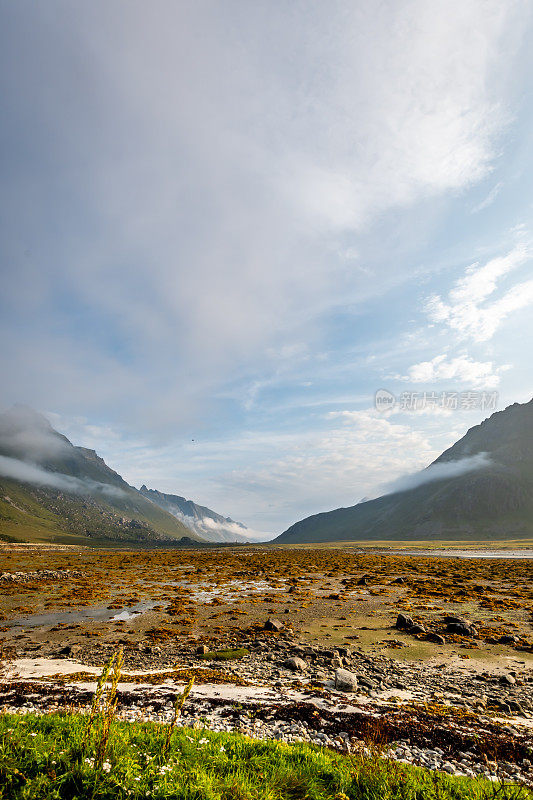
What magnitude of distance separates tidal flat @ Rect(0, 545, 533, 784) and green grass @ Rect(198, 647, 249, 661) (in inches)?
4.8

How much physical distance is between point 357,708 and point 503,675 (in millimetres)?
9186

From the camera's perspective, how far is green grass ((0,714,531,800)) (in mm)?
6453

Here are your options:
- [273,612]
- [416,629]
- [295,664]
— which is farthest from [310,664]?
[273,612]

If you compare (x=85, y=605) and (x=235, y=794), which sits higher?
(x=235, y=794)

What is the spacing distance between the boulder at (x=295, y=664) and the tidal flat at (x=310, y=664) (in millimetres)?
65

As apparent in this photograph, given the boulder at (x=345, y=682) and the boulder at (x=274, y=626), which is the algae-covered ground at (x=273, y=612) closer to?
the boulder at (x=274, y=626)

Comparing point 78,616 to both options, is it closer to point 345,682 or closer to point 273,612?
point 273,612

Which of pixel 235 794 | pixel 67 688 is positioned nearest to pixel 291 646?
pixel 67 688

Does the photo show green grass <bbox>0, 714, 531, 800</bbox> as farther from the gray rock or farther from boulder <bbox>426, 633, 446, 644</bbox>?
boulder <bbox>426, 633, 446, 644</bbox>

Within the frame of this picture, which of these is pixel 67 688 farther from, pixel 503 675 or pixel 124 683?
pixel 503 675

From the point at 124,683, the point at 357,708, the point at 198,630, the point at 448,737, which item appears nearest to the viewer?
the point at 448,737

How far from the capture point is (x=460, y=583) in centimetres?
5225

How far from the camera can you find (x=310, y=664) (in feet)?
66.4

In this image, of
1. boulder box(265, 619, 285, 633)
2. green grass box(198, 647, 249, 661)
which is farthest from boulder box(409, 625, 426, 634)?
green grass box(198, 647, 249, 661)
